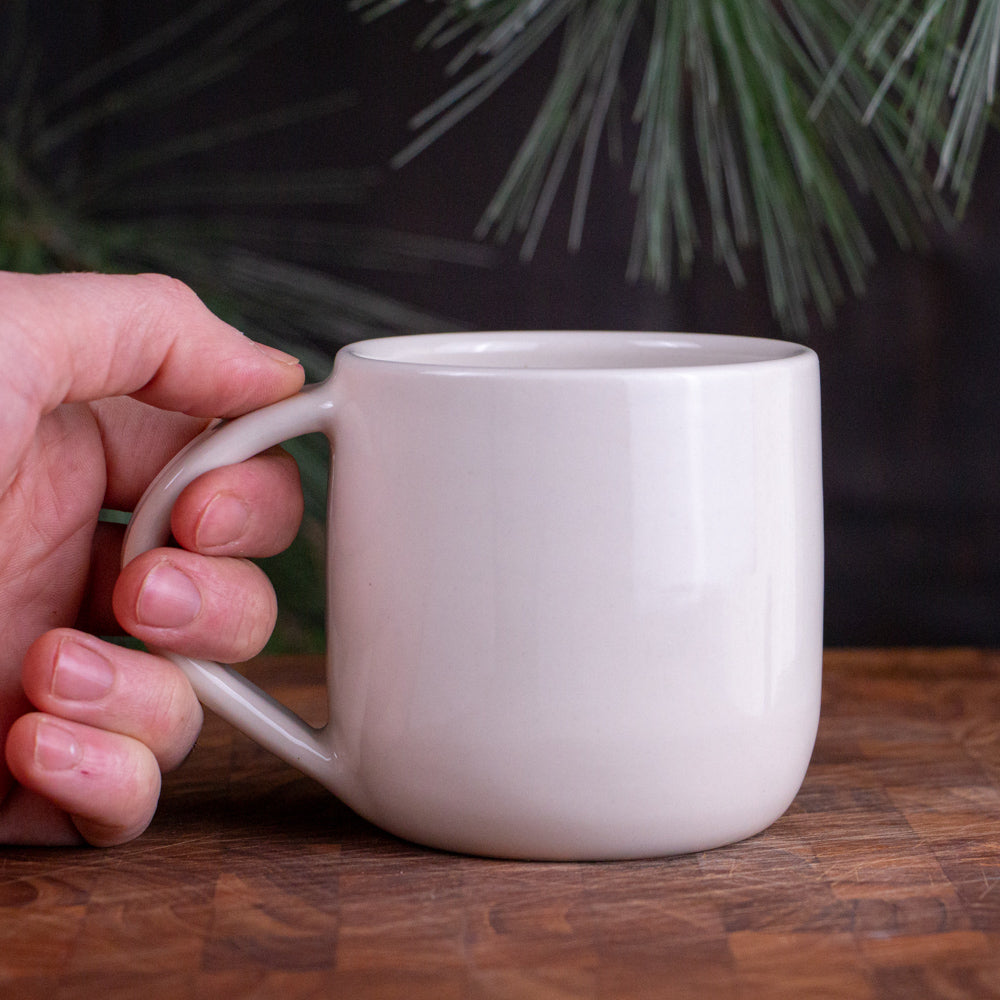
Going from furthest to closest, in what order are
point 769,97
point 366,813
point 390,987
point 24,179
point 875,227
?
point 875,227, point 24,179, point 769,97, point 366,813, point 390,987

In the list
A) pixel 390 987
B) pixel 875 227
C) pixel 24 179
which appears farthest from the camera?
pixel 875 227

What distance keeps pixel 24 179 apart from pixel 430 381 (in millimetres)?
583

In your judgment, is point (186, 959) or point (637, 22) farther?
point (637, 22)

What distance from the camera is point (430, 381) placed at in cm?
45

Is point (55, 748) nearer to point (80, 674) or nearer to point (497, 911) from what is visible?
point (80, 674)

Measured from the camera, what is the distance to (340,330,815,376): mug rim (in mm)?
540

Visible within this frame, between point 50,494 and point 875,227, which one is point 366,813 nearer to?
point 50,494

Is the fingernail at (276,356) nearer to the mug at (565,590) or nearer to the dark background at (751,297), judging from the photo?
the mug at (565,590)

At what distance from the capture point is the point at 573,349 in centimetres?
57

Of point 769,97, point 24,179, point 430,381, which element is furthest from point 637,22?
point 430,381

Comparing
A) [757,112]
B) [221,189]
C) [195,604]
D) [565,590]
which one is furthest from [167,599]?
[221,189]

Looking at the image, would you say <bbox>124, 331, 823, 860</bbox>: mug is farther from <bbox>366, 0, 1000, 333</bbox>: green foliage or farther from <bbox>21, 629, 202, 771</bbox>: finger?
<bbox>366, 0, 1000, 333</bbox>: green foliage

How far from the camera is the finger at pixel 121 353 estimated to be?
46 centimetres

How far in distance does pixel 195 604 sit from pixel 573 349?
0.20 meters
